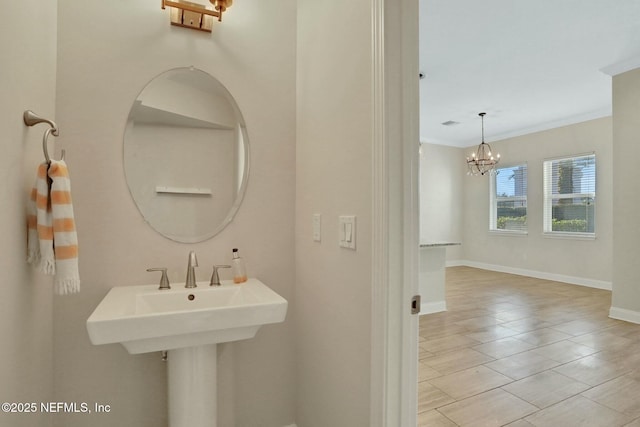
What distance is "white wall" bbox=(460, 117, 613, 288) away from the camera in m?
5.10

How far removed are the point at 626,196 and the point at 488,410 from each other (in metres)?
3.10

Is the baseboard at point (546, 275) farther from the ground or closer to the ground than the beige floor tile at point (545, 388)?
farther from the ground

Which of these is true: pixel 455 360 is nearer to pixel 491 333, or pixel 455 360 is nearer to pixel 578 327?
pixel 491 333

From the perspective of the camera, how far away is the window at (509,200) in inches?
249

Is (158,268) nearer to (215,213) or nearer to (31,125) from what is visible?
(215,213)

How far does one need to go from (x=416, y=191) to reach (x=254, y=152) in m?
0.94

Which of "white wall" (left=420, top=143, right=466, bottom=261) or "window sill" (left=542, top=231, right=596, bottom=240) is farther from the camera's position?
"white wall" (left=420, top=143, right=466, bottom=261)

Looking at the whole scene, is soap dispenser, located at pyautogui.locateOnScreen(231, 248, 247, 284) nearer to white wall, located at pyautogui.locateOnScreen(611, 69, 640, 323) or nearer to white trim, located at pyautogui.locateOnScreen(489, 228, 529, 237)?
white wall, located at pyautogui.locateOnScreen(611, 69, 640, 323)

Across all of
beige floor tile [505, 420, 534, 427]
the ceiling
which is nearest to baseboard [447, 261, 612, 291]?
the ceiling

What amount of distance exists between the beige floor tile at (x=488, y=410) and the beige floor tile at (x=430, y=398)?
0.16 ft

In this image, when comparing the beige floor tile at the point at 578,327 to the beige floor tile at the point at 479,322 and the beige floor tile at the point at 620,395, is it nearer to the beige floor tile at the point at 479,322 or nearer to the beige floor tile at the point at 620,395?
the beige floor tile at the point at 479,322

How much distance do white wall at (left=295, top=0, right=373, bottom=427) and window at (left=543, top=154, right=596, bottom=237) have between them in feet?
18.6

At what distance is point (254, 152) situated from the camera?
5.61 feet

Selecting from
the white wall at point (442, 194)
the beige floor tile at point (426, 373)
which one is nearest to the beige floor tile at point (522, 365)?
the beige floor tile at point (426, 373)
